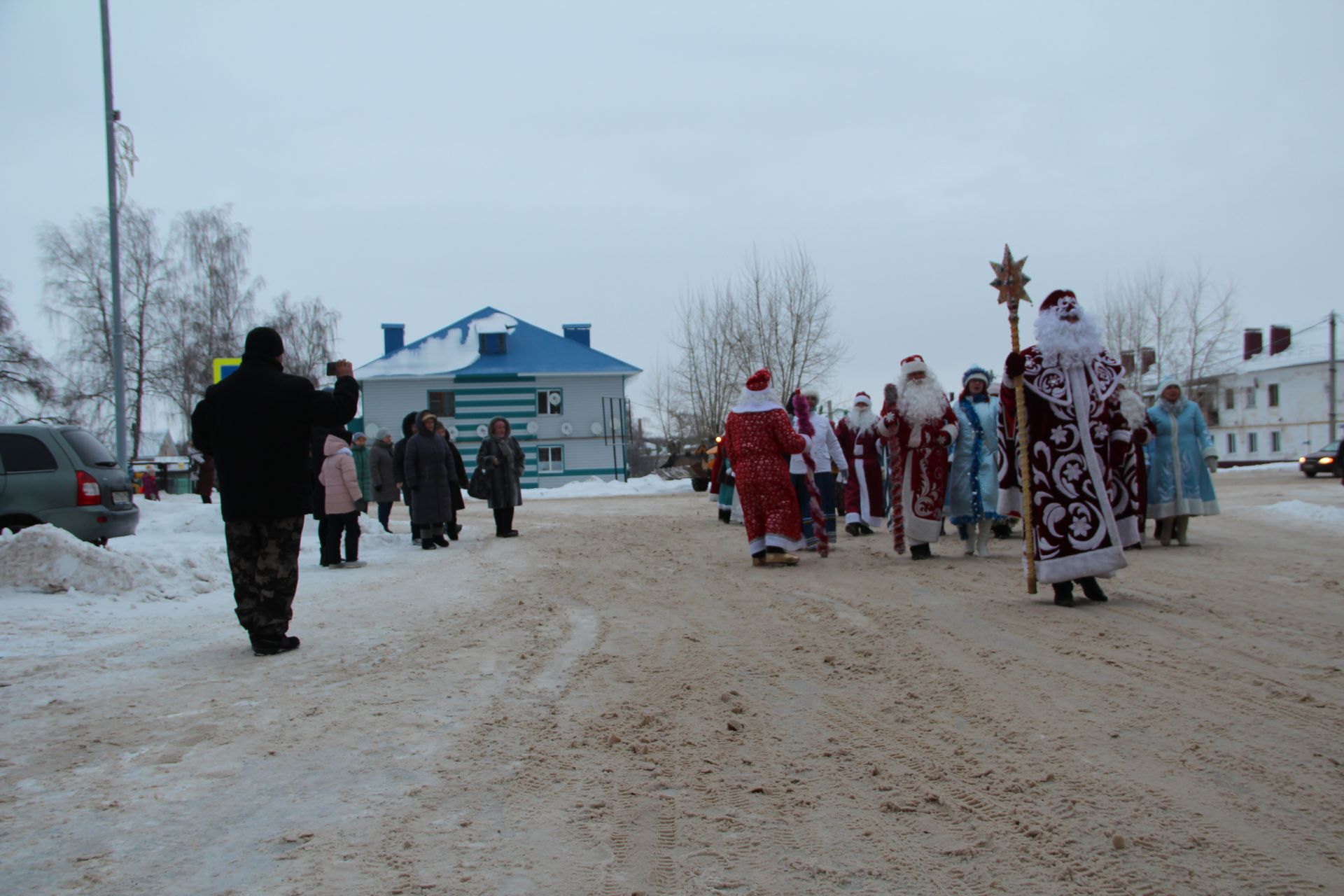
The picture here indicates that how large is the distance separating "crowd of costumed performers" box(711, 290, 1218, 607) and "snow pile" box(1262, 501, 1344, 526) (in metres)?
3.62

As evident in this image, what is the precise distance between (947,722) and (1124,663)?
1.45 metres

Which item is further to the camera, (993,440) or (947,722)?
(993,440)

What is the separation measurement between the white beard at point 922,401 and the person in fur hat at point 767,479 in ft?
3.72

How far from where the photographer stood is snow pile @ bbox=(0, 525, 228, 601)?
851 cm

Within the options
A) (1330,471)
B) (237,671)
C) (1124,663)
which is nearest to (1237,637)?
(1124,663)

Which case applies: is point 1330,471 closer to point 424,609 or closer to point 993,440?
point 993,440

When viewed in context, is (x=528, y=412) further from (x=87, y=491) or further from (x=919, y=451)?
(x=919, y=451)

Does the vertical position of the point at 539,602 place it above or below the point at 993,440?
below

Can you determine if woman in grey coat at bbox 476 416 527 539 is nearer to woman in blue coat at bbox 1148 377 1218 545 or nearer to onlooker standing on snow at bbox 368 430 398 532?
onlooker standing on snow at bbox 368 430 398 532

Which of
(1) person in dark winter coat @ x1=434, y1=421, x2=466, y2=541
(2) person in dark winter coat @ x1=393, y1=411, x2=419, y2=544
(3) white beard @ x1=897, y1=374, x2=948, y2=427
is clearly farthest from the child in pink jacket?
(3) white beard @ x1=897, y1=374, x2=948, y2=427

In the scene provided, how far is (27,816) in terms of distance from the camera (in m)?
3.46

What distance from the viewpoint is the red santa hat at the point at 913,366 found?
11.1 meters

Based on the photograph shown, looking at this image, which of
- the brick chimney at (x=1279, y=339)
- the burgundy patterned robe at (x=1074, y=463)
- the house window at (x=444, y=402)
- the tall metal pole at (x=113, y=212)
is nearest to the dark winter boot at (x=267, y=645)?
the burgundy patterned robe at (x=1074, y=463)

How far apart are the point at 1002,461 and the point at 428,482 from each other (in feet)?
27.5
